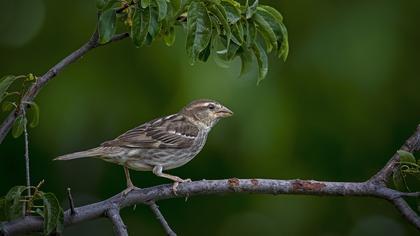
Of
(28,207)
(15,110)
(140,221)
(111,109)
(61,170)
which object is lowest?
(140,221)

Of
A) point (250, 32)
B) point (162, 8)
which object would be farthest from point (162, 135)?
point (162, 8)

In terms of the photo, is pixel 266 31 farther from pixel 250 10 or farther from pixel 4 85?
pixel 4 85

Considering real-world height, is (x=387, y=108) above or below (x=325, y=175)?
above

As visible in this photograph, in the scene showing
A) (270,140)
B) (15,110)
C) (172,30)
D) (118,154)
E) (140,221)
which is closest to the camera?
(15,110)

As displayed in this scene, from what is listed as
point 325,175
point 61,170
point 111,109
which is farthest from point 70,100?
point 325,175

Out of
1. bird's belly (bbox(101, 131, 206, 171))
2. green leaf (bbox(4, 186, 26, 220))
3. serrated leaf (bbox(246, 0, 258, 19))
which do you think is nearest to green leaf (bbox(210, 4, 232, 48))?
serrated leaf (bbox(246, 0, 258, 19))

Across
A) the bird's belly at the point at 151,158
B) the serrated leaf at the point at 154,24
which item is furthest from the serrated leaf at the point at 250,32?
the bird's belly at the point at 151,158

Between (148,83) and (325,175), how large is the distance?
1.75 metres

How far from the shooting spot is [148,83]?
26.7 feet

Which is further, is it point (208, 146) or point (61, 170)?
point (61, 170)

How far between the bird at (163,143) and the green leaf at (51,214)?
112 cm

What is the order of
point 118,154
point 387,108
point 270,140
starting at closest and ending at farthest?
point 118,154, point 270,140, point 387,108

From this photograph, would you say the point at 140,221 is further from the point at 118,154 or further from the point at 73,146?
the point at 118,154

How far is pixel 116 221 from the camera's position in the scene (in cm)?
439
